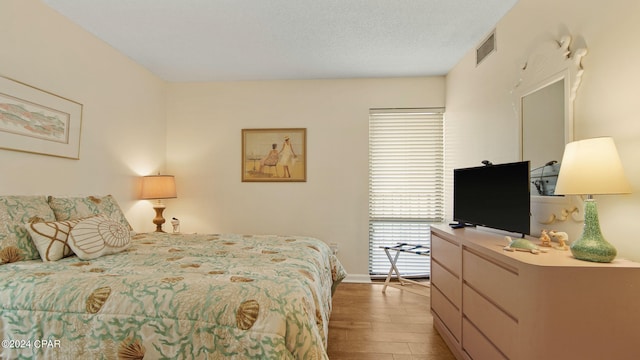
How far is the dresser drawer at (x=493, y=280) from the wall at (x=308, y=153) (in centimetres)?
188

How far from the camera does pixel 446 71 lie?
3.42 meters

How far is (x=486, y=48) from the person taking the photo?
102 inches

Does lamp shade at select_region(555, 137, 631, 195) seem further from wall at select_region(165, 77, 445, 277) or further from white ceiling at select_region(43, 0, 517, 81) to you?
wall at select_region(165, 77, 445, 277)

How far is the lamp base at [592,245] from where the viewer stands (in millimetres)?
1209

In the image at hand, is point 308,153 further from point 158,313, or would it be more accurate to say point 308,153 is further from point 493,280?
point 158,313

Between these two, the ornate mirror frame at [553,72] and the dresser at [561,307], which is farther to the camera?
the ornate mirror frame at [553,72]

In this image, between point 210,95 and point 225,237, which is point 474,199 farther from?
point 210,95

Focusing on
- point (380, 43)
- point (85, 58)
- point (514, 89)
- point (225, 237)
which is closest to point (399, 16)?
point (380, 43)

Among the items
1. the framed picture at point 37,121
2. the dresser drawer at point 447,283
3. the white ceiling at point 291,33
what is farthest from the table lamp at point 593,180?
the framed picture at point 37,121

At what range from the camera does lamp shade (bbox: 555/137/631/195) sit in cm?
119

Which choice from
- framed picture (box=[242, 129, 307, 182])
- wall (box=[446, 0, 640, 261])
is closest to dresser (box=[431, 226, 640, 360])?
wall (box=[446, 0, 640, 261])

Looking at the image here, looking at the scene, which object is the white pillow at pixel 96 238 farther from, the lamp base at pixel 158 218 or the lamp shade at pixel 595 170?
the lamp shade at pixel 595 170

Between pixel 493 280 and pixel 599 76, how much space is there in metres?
1.13

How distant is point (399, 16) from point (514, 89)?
3.36ft
